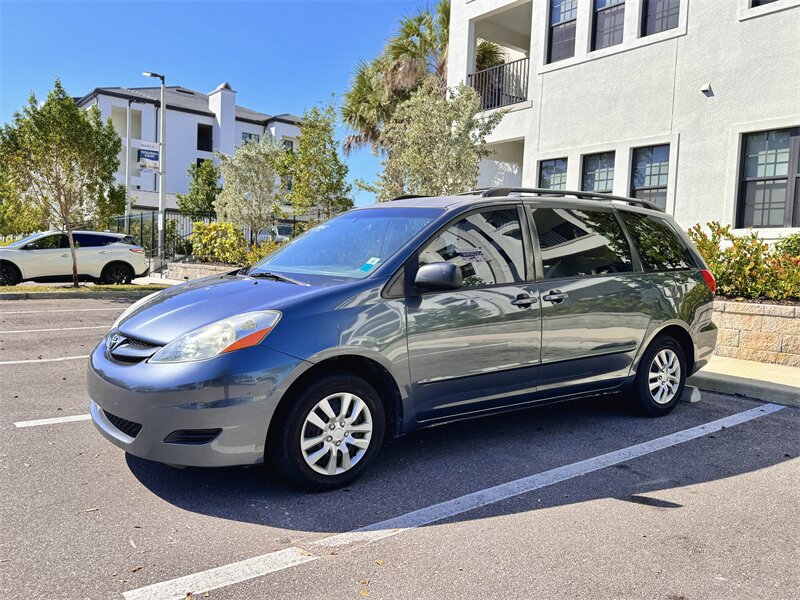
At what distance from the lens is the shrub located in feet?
62.4

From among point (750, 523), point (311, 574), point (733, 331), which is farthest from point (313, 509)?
point (733, 331)

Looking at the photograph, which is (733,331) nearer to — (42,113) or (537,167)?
(537,167)

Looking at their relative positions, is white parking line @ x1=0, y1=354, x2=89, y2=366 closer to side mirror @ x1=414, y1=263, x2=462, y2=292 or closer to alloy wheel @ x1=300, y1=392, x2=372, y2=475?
alloy wheel @ x1=300, y1=392, x2=372, y2=475

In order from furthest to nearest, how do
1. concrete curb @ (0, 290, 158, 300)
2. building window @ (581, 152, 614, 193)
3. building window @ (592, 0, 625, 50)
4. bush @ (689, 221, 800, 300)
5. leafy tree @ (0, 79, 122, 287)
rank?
leafy tree @ (0, 79, 122, 287)
concrete curb @ (0, 290, 158, 300)
building window @ (581, 152, 614, 193)
building window @ (592, 0, 625, 50)
bush @ (689, 221, 800, 300)

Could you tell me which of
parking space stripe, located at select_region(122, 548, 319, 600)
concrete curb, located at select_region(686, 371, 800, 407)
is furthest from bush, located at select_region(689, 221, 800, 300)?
parking space stripe, located at select_region(122, 548, 319, 600)

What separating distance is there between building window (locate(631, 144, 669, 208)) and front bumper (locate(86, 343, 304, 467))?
1066 cm

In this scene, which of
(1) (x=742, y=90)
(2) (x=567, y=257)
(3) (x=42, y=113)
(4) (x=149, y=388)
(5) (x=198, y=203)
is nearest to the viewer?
(4) (x=149, y=388)

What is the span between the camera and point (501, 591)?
2.74 m

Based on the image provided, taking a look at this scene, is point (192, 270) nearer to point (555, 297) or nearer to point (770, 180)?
point (770, 180)

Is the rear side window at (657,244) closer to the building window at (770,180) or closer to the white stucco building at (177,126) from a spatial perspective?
the building window at (770,180)

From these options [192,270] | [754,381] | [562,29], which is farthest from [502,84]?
[754,381]

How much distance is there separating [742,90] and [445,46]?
33.9 feet

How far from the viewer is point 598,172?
44.0 ft

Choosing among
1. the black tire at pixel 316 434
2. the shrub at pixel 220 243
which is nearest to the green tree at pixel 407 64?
the shrub at pixel 220 243
